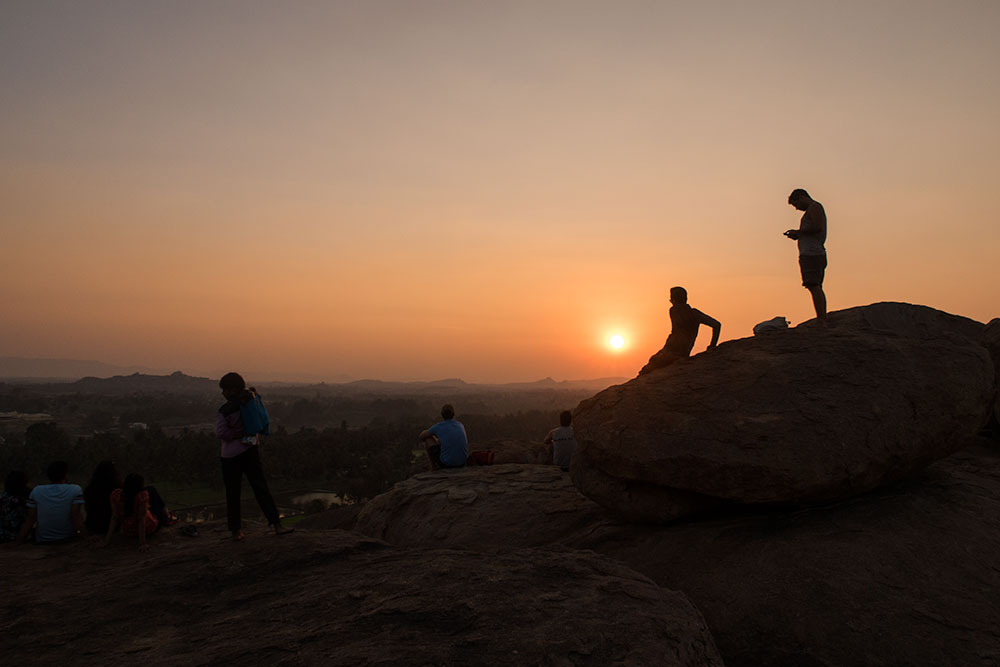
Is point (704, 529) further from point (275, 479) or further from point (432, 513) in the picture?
Answer: point (275, 479)

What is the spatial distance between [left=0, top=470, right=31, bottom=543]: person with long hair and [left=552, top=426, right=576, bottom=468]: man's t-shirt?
9.21 metres

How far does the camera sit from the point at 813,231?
357 inches

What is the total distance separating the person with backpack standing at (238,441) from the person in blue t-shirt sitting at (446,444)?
→ 5400 mm

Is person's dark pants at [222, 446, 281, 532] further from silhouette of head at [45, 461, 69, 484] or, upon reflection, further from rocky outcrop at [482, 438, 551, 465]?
rocky outcrop at [482, 438, 551, 465]

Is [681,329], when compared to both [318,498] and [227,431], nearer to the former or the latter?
[227,431]

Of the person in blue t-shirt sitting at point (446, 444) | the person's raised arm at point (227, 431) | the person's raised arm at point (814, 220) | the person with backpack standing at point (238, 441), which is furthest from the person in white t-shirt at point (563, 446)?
the person's raised arm at point (227, 431)

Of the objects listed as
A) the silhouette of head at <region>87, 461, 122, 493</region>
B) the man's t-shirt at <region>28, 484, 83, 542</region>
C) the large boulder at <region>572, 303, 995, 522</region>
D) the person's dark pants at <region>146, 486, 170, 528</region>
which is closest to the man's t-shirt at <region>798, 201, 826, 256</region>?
the large boulder at <region>572, 303, 995, 522</region>

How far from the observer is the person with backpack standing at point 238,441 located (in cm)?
709

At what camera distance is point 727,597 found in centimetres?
584

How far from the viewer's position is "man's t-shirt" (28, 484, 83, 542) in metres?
8.15

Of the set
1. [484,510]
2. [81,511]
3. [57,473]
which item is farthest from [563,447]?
[57,473]

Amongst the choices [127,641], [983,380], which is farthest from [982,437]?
[127,641]

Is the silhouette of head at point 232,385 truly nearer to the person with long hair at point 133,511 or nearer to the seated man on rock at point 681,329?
the person with long hair at point 133,511

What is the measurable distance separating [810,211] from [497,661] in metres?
8.53
